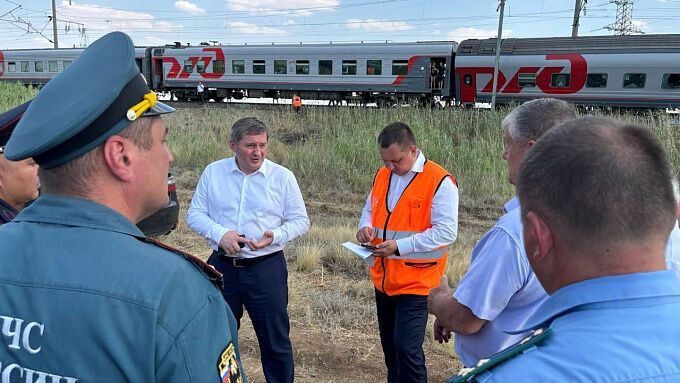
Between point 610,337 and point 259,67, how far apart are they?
81.6 feet

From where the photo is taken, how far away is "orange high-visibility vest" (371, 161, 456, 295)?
330 cm

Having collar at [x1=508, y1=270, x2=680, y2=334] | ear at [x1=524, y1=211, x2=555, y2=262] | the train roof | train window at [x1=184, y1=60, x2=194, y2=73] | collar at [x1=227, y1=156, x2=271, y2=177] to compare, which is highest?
the train roof

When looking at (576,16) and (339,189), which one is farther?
(576,16)

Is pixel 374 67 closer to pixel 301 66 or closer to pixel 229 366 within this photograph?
pixel 301 66

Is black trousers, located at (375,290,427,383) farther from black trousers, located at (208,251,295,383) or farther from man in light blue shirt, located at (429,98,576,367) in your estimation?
man in light blue shirt, located at (429,98,576,367)

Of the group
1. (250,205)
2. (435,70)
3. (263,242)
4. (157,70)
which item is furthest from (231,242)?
(157,70)

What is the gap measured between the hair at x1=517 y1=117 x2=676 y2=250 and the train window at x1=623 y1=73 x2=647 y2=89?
1995cm

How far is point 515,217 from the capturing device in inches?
76.1

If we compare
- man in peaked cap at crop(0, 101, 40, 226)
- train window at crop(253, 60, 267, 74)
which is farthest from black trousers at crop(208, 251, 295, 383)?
train window at crop(253, 60, 267, 74)

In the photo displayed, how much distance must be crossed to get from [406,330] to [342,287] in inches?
84.7

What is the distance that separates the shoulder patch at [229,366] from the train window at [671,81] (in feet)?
67.0

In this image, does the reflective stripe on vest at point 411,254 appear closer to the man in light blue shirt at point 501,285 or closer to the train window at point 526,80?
the man in light blue shirt at point 501,285

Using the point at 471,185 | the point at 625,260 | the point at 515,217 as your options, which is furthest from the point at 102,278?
the point at 471,185

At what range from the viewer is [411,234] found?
335 cm
